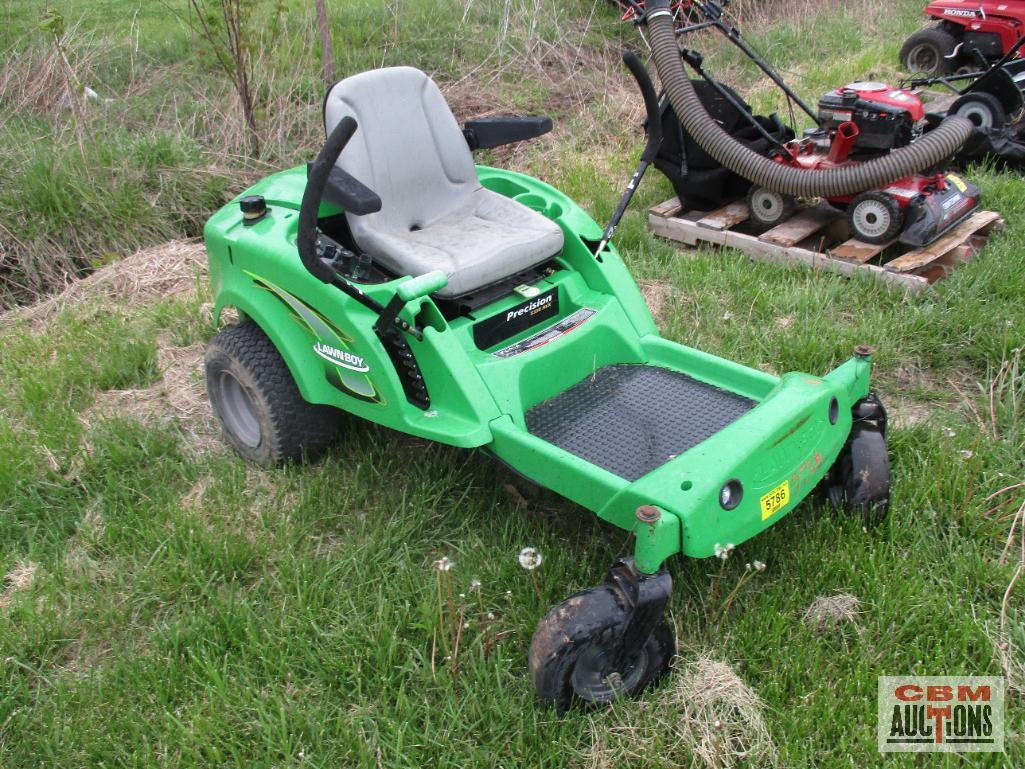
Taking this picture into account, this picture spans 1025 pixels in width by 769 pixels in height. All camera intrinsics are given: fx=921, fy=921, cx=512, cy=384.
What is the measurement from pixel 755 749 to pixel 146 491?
6.65 ft

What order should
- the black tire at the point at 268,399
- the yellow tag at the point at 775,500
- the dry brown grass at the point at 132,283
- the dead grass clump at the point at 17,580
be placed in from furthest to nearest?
1. the dry brown grass at the point at 132,283
2. the black tire at the point at 268,399
3. the dead grass clump at the point at 17,580
4. the yellow tag at the point at 775,500

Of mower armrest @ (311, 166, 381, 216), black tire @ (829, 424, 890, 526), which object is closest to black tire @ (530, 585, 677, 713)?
black tire @ (829, 424, 890, 526)

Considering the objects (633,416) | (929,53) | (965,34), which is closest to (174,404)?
(633,416)

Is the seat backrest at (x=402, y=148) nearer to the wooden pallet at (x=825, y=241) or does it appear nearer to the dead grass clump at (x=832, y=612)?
the wooden pallet at (x=825, y=241)

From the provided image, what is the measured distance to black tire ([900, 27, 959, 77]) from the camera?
6.84m

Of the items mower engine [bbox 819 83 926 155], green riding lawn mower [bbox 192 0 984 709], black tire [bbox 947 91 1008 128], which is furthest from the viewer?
black tire [bbox 947 91 1008 128]

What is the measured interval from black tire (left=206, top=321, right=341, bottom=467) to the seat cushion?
1.56 ft

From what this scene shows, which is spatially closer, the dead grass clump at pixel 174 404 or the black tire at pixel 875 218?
the dead grass clump at pixel 174 404

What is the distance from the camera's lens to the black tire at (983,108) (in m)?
5.00

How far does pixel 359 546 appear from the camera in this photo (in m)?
2.67

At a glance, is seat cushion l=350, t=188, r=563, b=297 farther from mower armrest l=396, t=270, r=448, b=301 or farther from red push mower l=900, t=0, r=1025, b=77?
red push mower l=900, t=0, r=1025, b=77

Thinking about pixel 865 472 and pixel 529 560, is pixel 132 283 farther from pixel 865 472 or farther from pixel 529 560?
pixel 865 472

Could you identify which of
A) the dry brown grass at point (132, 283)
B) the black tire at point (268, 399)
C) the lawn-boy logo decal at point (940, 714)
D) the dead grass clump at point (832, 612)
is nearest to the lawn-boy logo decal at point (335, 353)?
the black tire at point (268, 399)

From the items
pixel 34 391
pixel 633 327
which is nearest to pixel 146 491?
pixel 34 391
